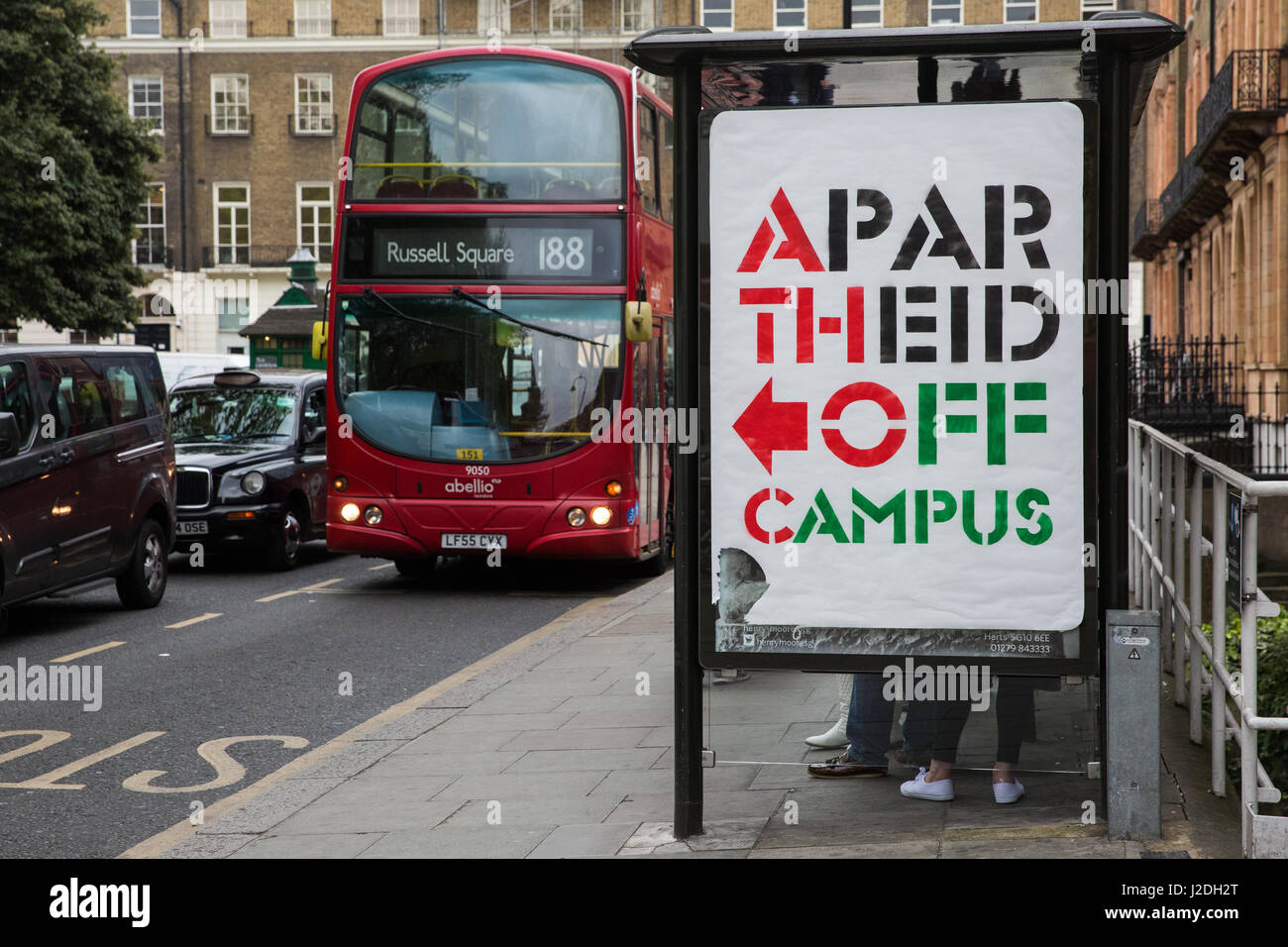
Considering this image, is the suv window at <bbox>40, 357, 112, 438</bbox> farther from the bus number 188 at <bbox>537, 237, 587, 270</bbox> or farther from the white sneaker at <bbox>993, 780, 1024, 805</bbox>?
the white sneaker at <bbox>993, 780, 1024, 805</bbox>

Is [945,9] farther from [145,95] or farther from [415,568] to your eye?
[415,568]

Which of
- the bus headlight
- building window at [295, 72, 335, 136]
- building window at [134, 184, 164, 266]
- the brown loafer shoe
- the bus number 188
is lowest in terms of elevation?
the brown loafer shoe

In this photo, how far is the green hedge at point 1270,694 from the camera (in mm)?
4891

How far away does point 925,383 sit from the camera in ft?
15.9

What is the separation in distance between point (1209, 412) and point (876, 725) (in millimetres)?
15555

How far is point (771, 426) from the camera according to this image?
495 cm

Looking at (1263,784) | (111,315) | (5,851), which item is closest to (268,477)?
(5,851)

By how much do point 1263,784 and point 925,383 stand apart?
1.56m

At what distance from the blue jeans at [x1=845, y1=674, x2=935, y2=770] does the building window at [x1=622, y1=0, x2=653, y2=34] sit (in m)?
49.4

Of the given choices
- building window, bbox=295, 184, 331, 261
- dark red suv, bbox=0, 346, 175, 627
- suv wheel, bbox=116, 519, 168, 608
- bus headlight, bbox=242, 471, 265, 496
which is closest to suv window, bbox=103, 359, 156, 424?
dark red suv, bbox=0, 346, 175, 627

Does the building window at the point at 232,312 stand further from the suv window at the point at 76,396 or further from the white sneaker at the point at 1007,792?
the white sneaker at the point at 1007,792

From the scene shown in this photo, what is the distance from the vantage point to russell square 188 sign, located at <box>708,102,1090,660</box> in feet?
15.7

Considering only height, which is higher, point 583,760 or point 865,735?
point 865,735

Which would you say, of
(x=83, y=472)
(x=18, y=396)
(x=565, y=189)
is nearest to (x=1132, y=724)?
(x=18, y=396)
